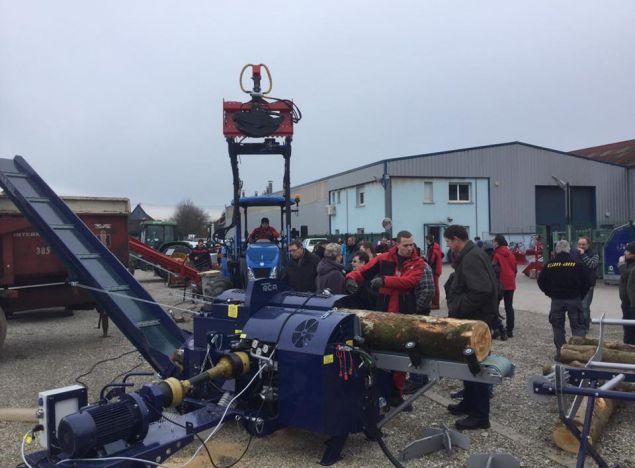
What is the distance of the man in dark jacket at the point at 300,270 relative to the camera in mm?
7566

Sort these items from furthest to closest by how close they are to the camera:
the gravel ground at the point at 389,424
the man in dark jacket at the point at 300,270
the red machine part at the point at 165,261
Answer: the red machine part at the point at 165,261, the man in dark jacket at the point at 300,270, the gravel ground at the point at 389,424

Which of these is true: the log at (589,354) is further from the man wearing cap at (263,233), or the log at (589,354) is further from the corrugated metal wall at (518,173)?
the corrugated metal wall at (518,173)

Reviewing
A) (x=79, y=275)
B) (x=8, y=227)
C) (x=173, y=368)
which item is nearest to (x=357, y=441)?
(x=173, y=368)

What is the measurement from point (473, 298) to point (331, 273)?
198 cm

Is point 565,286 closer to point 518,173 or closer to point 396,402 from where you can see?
point 396,402

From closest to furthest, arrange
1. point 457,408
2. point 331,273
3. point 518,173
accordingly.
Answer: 1. point 457,408
2. point 331,273
3. point 518,173

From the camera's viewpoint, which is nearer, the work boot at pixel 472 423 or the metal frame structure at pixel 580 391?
the metal frame structure at pixel 580 391

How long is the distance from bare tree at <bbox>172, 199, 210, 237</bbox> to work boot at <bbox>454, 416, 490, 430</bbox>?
64.2 meters

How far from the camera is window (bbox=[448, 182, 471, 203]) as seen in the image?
29.6 m

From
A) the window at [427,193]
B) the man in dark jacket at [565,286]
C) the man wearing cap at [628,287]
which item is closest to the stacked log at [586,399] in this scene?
the man in dark jacket at [565,286]

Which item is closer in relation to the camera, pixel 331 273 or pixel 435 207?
pixel 331 273

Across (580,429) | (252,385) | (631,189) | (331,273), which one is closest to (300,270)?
(331,273)

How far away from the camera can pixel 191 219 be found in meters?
70.9

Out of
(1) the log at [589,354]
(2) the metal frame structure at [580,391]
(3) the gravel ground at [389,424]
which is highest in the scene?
(2) the metal frame structure at [580,391]
